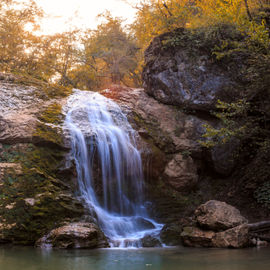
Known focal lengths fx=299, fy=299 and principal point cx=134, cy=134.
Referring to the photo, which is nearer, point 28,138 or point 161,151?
point 28,138

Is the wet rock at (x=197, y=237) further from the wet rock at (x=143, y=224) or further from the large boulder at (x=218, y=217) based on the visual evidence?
the wet rock at (x=143, y=224)

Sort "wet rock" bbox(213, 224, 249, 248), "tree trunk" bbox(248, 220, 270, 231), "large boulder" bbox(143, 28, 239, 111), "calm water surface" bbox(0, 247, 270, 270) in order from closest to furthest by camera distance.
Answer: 1. "calm water surface" bbox(0, 247, 270, 270)
2. "wet rock" bbox(213, 224, 249, 248)
3. "tree trunk" bbox(248, 220, 270, 231)
4. "large boulder" bbox(143, 28, 239, 111)

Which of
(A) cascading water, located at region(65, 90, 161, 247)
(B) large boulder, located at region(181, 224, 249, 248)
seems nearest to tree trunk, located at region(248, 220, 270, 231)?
(B) large boulder, located at region(181, 224, 249, 248)

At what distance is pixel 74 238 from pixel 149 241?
1.86m

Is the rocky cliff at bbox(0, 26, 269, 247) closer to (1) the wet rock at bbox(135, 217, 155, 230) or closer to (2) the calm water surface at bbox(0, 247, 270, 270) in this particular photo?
(1) the wet rock at bbox(135, 217, 155, 230)

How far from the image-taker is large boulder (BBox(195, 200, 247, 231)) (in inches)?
269

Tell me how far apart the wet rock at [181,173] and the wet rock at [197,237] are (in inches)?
132

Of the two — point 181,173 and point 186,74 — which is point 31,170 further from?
point 186,74

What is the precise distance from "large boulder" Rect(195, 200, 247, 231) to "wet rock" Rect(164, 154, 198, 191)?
298cm

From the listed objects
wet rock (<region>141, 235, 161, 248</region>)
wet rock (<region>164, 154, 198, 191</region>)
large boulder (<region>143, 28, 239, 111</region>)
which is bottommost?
wet rock (<region>141, 235, 161, 248</region>)

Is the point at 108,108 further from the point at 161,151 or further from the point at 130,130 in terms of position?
the point at 161,151

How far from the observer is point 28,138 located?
8.71m

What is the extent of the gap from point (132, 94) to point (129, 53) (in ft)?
35.7

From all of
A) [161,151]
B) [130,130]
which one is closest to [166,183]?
[161,151]
